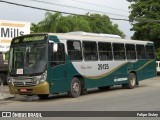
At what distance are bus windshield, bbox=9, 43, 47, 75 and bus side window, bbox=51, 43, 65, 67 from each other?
1.50ft

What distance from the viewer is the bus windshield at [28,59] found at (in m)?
16.4

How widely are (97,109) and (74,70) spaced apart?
4.98 metres

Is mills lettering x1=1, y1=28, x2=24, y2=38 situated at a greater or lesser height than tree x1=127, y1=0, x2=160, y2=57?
lesser

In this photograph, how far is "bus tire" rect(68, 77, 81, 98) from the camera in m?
17.7

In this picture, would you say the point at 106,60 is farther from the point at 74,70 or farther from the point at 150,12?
the point at 150,12

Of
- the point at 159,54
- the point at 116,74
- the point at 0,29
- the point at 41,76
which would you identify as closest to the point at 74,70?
the point at 41,76

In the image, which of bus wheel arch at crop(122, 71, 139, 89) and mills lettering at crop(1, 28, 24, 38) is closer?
bus wheel arch at crop(122, 71, 139, 89)

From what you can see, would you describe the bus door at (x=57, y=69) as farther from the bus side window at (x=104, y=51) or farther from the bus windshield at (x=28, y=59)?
the bus side window at (x=104, y=51)

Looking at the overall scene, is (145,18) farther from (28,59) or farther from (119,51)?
(28,59)

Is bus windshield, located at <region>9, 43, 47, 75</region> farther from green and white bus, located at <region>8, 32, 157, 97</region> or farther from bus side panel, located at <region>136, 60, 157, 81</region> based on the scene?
bus side panel, located at <region>136, 60, 157, 81</region>

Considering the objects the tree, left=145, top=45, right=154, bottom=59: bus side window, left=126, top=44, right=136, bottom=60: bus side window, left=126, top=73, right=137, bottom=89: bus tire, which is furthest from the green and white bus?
the tree

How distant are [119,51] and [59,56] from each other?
5.55m

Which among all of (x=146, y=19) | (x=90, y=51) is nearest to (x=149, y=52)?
(x=90, y=51)

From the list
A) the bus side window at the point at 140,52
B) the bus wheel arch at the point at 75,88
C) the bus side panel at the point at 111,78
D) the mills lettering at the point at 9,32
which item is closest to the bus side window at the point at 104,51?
the bus side panel at the point at 111,78
